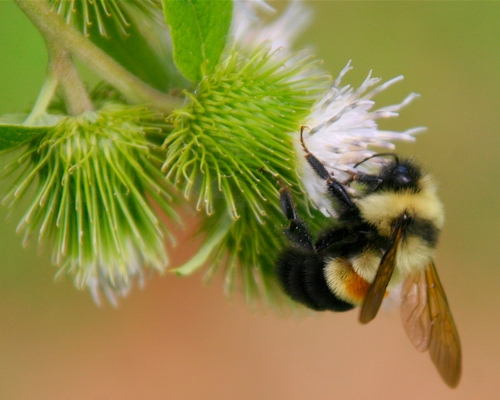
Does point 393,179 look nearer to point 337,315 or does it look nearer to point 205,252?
point 205,252

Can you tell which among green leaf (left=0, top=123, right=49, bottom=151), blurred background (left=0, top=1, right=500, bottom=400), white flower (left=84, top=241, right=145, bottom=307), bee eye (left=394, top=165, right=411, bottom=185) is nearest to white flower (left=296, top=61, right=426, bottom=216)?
bee eye (left=394, top=165, right=411, bottom=185)

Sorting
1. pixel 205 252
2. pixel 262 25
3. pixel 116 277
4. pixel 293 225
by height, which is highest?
pixel 262 25

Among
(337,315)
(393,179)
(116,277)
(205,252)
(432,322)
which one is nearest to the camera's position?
(205,252)

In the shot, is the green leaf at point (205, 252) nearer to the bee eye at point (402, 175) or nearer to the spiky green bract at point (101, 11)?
the bee eye at point (402, 175)

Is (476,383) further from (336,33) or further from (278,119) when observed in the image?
(278,119)

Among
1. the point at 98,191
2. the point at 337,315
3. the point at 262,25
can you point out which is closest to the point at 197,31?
the point at 98,191

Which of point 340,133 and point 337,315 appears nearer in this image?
point 340,133

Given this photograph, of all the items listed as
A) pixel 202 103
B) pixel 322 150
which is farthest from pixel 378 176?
pixel 202 103
